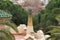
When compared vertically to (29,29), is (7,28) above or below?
above

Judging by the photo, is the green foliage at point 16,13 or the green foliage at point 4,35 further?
the green foliage at point 16,13

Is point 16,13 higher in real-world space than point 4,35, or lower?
lower

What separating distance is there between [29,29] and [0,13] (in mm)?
5478

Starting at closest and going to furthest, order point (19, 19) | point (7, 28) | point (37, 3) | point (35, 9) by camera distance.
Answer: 1. point (7, 28)
2. point (19, 19)
3. point (35, 9)
4. point (37, 3)

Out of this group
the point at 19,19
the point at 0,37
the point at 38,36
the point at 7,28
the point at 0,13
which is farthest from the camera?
the point at 19,19

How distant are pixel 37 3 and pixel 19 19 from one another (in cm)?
3201

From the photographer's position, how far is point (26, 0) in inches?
2534

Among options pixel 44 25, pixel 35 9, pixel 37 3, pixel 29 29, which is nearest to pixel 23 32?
pixel 29 29

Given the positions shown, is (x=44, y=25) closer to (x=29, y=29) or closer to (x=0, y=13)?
(x=29, y=29)

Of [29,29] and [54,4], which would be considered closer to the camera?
[29,29]

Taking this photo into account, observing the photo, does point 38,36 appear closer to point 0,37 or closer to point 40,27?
point 40,27

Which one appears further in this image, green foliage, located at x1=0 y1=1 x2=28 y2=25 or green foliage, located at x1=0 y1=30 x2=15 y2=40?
green foliage, located at x1=0 y1=1 x2=28 y2=25

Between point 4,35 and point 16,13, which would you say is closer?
point 4,35

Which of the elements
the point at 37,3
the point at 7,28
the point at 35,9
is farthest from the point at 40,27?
the point at 37,3
